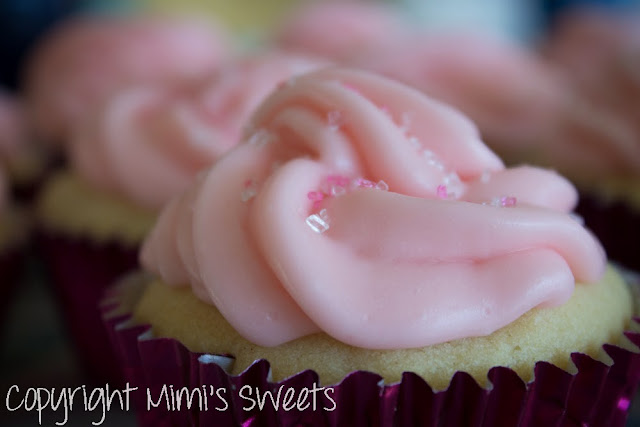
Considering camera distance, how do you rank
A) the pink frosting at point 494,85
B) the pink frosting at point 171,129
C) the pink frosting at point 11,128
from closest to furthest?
the pink frosting at point 171,129 < the pink frosting at point 494,85 < the pink frosting at point 11,128

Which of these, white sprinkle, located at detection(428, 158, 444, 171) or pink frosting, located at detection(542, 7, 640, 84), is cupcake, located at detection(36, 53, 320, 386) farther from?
pink frosting, located at detection(542, 7, 640, 84)

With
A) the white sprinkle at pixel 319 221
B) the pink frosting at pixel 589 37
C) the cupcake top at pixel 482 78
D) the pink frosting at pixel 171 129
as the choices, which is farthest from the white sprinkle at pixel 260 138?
the pink frosting at pixel 589 37

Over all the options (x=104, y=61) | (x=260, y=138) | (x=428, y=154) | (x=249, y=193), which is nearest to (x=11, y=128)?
(x=104, y=61)

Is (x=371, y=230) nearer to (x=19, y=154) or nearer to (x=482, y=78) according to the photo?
(x=482, y=78)

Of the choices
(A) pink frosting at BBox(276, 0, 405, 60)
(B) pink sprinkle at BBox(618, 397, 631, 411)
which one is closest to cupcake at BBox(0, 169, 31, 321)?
(A) pink frosting at BBox(276, 0, 405, 60)

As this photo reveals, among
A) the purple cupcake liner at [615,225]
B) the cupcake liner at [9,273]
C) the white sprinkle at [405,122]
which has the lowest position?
the purple cupcake liner at [615,225]

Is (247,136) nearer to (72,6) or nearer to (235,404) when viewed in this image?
(235,404)

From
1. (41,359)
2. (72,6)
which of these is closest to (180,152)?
(41,359)

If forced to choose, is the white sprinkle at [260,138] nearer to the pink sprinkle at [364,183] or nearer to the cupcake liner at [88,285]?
the pink sprinkle at [364,183]
